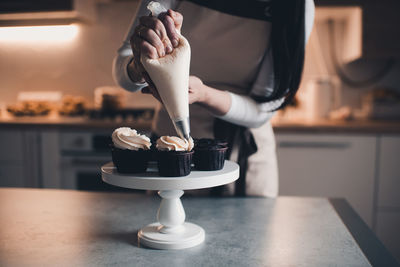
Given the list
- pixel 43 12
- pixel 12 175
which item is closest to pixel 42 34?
pixel 43 12

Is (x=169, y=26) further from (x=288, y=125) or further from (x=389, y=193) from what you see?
(x=389, y=193)

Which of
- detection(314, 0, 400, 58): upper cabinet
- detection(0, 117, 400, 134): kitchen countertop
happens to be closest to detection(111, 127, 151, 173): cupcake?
detection(0, 117, 400, 134): kitchen countertop

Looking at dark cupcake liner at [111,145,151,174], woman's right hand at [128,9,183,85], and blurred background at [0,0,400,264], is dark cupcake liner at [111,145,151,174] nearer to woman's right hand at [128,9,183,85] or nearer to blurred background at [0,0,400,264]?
woman's right hand at [128,9,183,85]

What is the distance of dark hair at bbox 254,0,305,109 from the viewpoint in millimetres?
938

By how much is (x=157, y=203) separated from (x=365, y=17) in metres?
1.76

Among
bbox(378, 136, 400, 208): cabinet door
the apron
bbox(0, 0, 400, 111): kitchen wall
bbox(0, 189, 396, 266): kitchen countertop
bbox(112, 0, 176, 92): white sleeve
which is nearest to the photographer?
bbox(0, 189, 396, 266): kitchen countertop

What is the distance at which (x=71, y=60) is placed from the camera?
268 cm

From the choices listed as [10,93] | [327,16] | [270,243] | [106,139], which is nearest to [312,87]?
[327,16]

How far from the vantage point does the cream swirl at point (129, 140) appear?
26.4 inches

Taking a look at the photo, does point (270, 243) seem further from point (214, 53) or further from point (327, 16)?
point (327, 16)

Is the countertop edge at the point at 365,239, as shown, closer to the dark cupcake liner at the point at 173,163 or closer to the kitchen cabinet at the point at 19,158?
the dark cupcake liner at the point at 173,163

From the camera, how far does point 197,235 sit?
659 mm

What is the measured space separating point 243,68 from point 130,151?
1.88ft

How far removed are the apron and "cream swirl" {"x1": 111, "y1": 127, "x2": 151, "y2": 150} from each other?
453 millimetres
